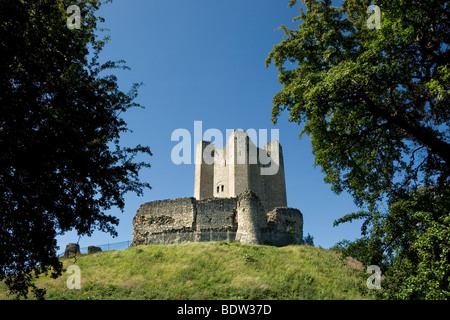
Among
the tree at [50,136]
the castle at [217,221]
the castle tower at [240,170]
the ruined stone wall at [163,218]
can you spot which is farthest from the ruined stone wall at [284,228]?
the tree at [50,136]

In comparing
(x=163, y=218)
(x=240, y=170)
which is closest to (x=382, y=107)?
(x=163, y=218)

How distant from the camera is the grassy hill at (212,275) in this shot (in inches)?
708

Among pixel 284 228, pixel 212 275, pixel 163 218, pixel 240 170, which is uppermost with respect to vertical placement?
pixel 240 170

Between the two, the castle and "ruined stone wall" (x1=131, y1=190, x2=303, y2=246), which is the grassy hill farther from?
"ruined stone wall" (x1=131, y1=190, x2=303, y2=246)

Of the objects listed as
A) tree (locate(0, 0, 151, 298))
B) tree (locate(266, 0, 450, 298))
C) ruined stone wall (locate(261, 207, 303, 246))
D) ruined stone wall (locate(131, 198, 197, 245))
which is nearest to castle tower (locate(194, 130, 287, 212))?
ruined stone wall (locate(261, 207, 303, 246))

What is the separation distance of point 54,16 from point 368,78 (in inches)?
369

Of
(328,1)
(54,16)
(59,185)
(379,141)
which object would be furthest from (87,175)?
(328,1)

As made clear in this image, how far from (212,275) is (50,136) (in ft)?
46.3

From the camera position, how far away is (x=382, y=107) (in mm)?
12281

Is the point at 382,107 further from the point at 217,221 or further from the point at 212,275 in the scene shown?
the point at 217,221

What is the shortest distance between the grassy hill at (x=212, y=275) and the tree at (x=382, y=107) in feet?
16.6

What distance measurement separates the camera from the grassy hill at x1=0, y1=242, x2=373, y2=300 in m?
18.0

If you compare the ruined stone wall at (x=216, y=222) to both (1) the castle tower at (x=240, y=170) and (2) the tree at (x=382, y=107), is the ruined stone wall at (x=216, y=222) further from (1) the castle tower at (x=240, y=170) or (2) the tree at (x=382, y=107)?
(2) the tree at (x=382, y=107)
